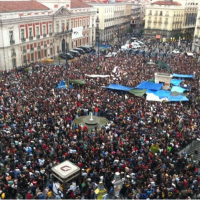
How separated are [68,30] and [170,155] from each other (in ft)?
139

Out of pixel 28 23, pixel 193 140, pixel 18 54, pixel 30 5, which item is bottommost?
pixel 193 140

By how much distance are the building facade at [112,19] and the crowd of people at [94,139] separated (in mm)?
45316

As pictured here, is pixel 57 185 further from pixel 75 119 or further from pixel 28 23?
pixel 28 23

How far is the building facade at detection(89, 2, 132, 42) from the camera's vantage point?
71.6m

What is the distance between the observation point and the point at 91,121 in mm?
22094

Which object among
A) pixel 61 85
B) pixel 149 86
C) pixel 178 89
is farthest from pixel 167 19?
pixel 61 85

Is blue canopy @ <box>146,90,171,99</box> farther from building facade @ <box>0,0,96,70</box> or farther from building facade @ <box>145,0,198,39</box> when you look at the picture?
building facade @ <box>145,0,198,39</box>

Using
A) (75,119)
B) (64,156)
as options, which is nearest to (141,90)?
(75,119)

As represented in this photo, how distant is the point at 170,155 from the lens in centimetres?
1661

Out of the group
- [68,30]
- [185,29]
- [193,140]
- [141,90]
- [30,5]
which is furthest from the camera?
[185,29]

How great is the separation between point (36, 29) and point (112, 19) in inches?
1503

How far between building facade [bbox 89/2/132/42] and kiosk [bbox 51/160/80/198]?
61997 mm

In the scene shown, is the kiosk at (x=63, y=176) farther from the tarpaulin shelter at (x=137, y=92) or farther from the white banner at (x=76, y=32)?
the white banner at (x=76, y=32)

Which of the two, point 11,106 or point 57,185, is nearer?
point 57,185
